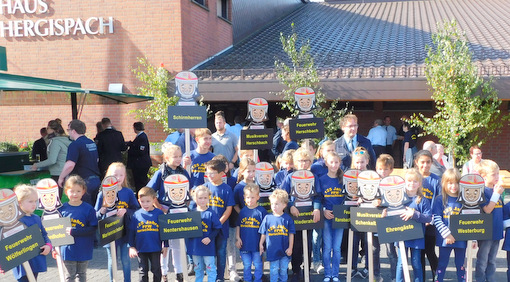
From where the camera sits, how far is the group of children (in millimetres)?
4648

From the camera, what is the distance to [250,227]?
506cm

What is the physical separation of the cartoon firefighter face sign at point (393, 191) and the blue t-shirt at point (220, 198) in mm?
1733

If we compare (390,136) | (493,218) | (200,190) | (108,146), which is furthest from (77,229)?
(390,136)

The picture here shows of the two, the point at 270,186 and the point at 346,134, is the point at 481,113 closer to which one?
the point at 346,134

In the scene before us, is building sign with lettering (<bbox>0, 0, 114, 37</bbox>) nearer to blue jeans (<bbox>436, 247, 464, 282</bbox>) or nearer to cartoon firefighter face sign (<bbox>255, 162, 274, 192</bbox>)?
cartoon firefighter face sign (<bbox>255, 162, 274, 192</bbox>)

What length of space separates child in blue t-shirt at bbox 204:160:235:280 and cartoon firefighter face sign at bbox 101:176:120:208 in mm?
1063

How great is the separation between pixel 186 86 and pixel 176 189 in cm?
172

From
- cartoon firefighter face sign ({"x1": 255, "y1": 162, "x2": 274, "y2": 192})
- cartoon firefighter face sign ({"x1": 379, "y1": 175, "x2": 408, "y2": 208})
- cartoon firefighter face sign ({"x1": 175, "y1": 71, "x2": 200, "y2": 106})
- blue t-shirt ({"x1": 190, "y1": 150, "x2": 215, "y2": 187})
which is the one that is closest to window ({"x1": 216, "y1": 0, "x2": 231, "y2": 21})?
cartoon firefighter face sign ({"x1": 175, "y1": 71, "x2": 200, "y2": 106})

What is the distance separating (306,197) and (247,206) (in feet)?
2.23

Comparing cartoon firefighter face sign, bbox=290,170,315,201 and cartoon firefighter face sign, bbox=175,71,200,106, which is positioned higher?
cartoon firefighter face sign, bbox=175,71,200,106

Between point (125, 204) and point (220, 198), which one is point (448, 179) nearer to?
point (220, 198)

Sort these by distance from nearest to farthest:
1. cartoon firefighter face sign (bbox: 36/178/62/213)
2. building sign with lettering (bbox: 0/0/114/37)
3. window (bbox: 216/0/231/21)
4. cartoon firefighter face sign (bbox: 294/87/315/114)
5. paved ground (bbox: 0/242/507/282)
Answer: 1. cartoon firefighter face sign (bbox: 36/178/62/213)
2. paved ground (bbox: 0/242/507/282)
3. cartoon firefighter face sign (bbox: 294/87/315/114)
4. building sign with lettering (bbox: 0/0/114/37)
5. window (bbox: 216/0/231/21)

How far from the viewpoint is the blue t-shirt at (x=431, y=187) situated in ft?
16.6

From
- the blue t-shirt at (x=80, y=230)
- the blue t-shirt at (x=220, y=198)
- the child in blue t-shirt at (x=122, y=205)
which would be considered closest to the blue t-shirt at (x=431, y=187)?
the blue t-shirt at (x=220, y=198)
